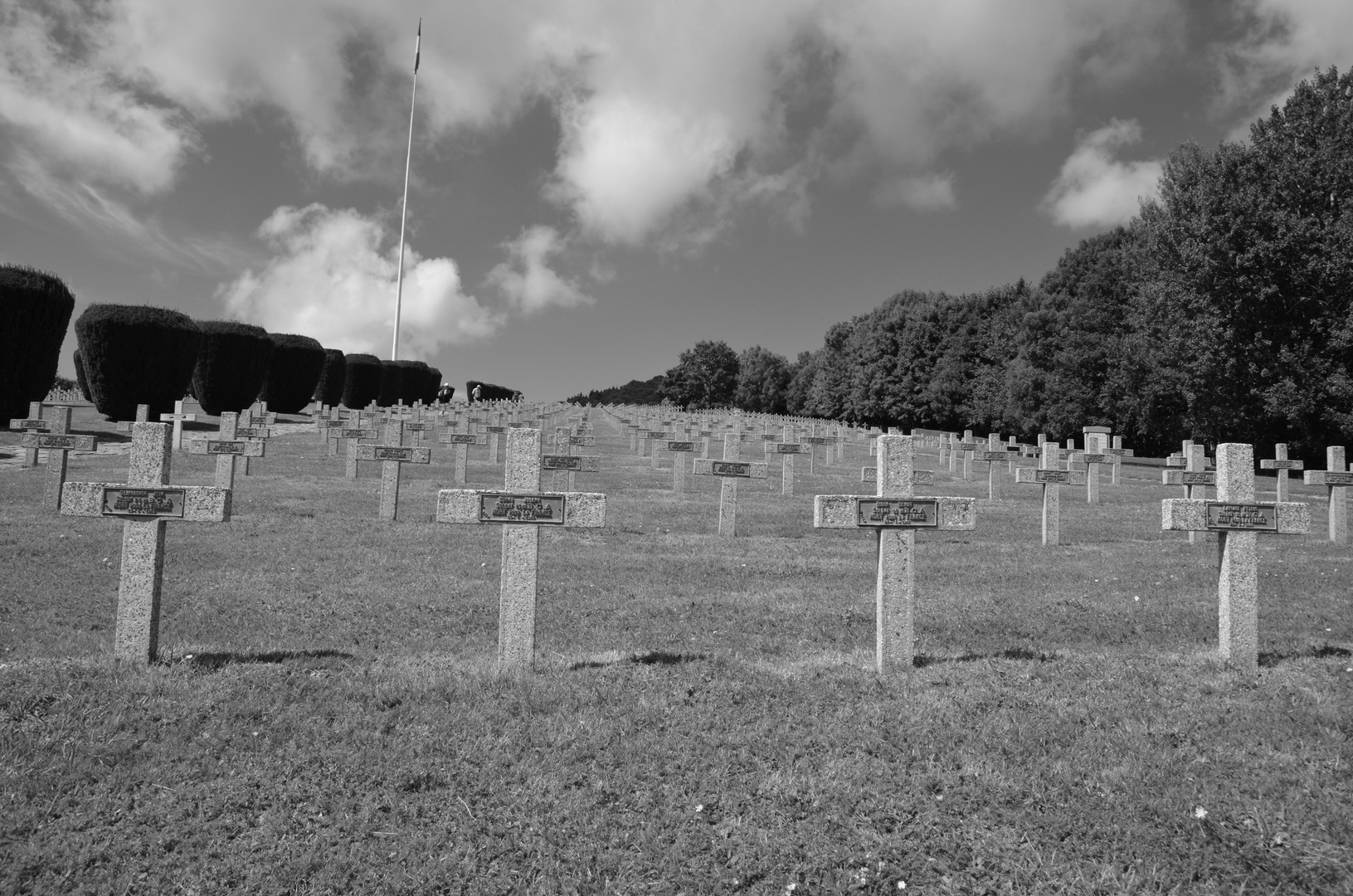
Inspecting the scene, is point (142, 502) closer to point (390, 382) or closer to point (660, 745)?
point (660, 745)

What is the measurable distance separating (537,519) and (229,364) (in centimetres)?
3619

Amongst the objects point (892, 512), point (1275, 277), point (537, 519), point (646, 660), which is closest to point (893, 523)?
point (892, 512)

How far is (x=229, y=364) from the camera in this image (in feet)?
119

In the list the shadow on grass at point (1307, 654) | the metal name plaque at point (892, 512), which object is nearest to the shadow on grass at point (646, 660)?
the metal name plaque at point (892, 512)

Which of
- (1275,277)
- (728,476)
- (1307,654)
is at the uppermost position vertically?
(1275,277)

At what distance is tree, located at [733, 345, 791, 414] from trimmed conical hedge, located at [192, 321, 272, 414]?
61.7m

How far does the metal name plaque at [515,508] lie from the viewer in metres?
5.83

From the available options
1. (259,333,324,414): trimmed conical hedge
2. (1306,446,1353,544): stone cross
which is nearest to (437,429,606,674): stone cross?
(1306,446,1353,544): stone cross

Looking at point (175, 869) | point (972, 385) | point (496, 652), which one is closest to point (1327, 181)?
point (972, 385)

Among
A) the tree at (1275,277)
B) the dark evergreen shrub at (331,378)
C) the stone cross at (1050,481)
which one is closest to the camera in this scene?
the stone cross at (1050,481)

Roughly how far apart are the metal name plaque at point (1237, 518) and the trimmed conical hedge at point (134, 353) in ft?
112

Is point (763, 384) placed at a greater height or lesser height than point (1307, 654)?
greater

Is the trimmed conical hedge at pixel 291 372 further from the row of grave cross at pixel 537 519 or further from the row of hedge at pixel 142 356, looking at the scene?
the row of grave cross at pixel 537 519

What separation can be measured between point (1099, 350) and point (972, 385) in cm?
1266
